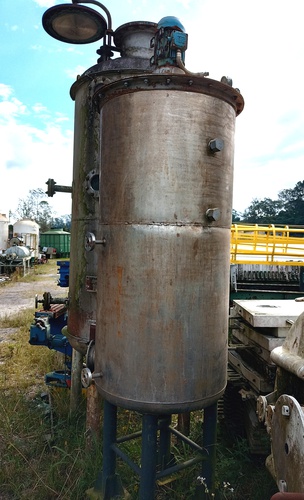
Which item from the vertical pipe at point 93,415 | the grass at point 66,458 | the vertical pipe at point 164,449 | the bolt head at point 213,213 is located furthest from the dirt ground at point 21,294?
the bolt head at point 213,213

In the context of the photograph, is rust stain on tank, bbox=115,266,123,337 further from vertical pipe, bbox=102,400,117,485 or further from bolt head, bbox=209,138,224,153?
bolt head, bbox=209,138,224,153

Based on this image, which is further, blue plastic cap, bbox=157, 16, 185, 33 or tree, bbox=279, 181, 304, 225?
tree, bbox=279, 181, 304, 225

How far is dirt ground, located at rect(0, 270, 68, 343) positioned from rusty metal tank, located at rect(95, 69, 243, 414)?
218 inches

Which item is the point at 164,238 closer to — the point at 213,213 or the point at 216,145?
the point at 213,213

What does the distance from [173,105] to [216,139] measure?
11.7 inches

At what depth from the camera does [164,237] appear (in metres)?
1.96

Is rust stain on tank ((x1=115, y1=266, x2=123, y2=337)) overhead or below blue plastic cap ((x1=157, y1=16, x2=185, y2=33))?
below

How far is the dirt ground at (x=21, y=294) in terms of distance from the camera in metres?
9.27

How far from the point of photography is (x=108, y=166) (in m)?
2.15

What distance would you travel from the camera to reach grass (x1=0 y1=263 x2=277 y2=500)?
281cm

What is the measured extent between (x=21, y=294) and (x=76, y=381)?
908 centimetres

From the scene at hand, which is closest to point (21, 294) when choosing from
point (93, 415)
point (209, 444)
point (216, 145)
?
point (93, 415)

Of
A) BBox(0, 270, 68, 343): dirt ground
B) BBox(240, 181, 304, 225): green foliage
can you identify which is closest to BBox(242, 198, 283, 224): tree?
BBox(240, 181, 304, 225): green foliage

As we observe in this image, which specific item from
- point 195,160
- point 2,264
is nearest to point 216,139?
point 195,160
